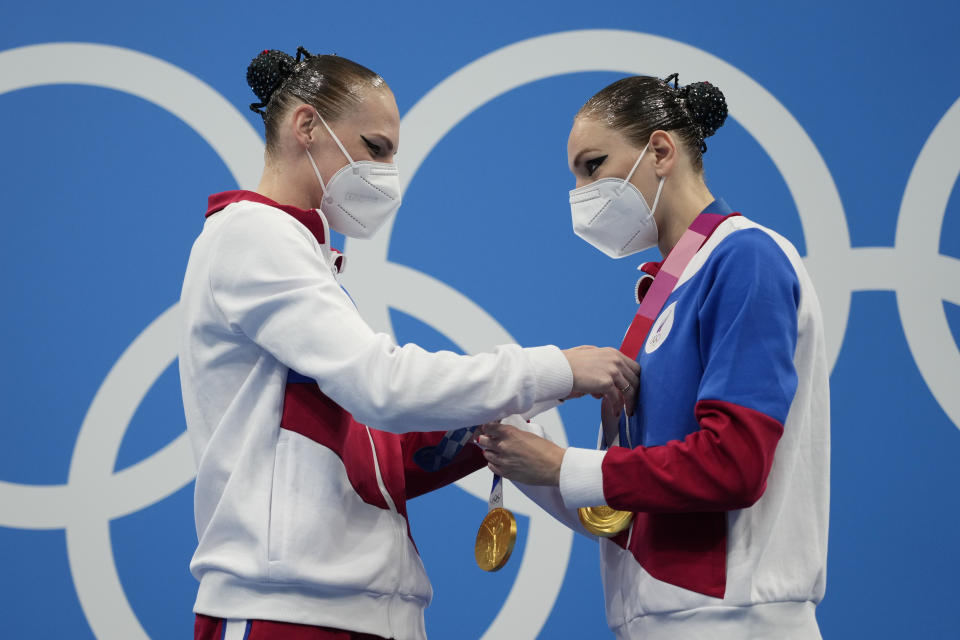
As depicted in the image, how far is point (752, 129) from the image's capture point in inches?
118

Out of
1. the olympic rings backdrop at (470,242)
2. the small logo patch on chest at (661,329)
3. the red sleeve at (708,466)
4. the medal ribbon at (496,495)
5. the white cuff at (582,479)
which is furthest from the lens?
the olympic rings backdrop at (470,242)

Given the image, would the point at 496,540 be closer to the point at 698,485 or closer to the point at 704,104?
the point at 698,485

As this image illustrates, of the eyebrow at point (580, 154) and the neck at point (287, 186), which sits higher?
the eyebrow at point (580, 154)

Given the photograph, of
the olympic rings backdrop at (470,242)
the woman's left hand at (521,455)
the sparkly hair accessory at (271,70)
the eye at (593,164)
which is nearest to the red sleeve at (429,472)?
the woman's left hand at (521,455)

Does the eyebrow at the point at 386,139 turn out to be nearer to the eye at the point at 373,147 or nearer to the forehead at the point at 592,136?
the eye at the point at 373,147

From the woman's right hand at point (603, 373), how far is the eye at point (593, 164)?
1.39ft

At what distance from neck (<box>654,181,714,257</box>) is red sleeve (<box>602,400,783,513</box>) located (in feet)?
1.60

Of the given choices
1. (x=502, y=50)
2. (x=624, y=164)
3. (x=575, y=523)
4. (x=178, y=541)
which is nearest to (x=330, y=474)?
(x=575, y=523)

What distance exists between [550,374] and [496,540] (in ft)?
1.21

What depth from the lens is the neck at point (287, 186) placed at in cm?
180

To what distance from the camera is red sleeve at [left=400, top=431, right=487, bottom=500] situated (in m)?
1.92

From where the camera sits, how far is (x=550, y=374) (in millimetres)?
1541

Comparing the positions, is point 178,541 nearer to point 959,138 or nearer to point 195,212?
point 195,212

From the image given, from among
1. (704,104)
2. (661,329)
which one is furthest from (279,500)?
(704,104)
